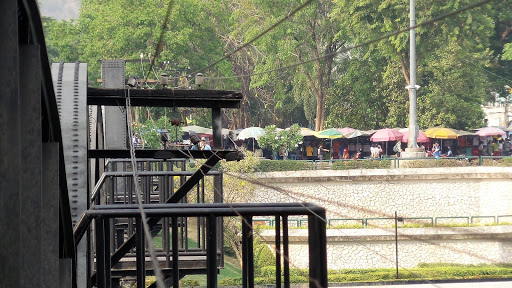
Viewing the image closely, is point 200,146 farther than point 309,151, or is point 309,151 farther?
point 309,151

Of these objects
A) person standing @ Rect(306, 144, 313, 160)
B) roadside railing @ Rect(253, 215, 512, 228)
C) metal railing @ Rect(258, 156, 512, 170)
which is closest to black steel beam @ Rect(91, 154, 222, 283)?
roadside railing @ Rect(253, 215, 512, 228)

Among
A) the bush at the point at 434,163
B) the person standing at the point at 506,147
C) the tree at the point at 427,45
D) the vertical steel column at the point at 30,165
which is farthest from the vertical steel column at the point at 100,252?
the person standing at the point at 506,147

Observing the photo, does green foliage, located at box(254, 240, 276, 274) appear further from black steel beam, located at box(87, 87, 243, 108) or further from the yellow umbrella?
black steel beam, located at box(87, 87, 243, 108)

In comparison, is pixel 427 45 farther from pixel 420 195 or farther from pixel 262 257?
pixel 262 257

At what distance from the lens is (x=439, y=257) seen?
112 ft

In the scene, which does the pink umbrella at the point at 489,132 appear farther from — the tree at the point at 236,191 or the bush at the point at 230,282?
the bush at the point at 230,282

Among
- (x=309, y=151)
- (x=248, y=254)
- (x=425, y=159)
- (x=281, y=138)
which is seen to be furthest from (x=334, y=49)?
(x=248, y=254)

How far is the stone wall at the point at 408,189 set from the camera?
36781 millimetres

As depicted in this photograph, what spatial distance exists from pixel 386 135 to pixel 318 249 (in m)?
40.8

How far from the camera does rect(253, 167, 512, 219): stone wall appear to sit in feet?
121

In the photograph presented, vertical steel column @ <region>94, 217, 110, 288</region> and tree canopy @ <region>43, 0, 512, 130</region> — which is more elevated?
tree canopy @ <region>43, 0, 512, 130</region>

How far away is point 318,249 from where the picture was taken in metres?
4.92

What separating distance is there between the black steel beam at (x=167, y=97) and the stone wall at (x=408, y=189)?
1136 inches

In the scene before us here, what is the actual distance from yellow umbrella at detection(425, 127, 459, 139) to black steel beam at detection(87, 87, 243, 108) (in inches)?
1455
